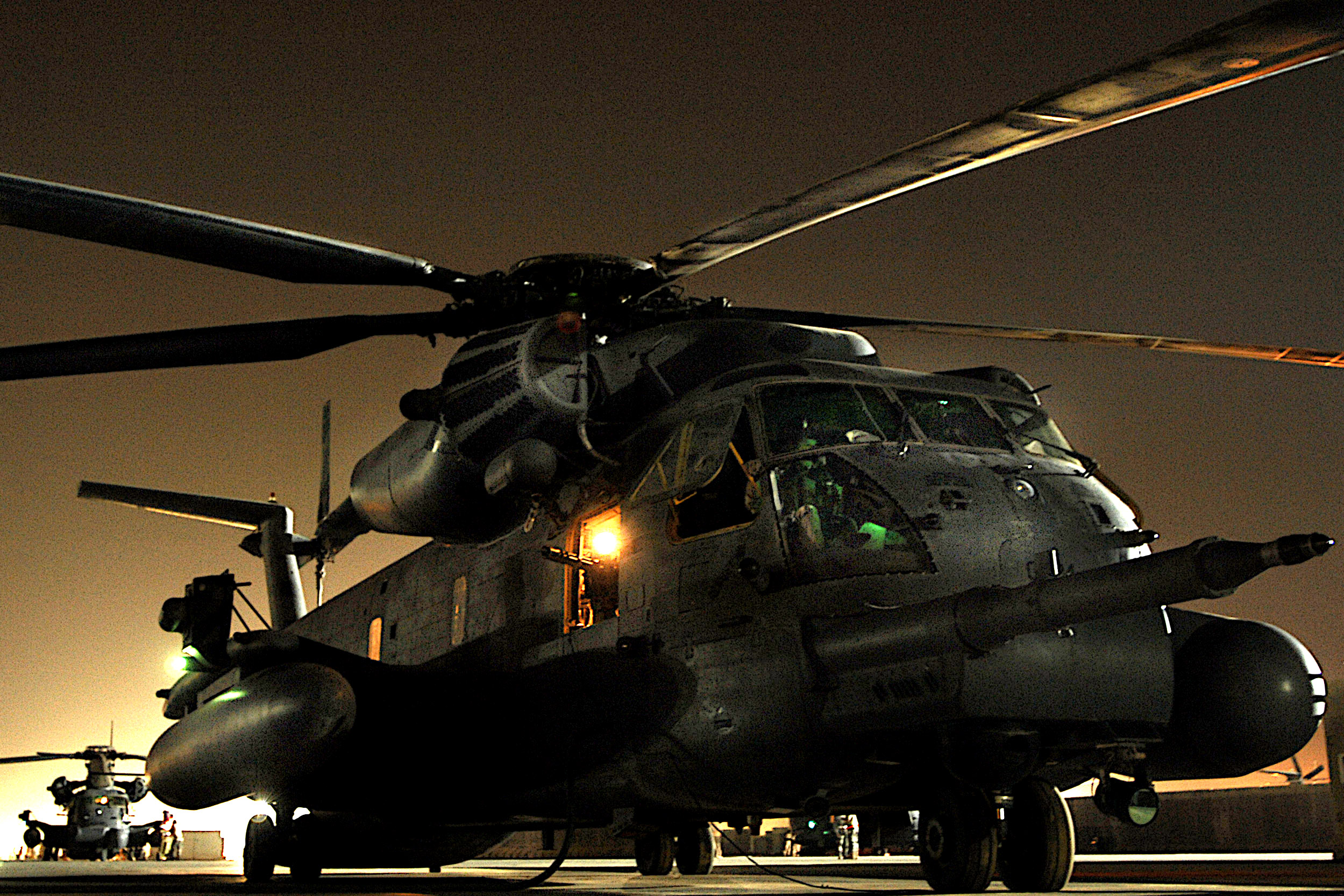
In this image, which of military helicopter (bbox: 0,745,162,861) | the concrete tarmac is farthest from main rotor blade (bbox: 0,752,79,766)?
the concrete tarmac

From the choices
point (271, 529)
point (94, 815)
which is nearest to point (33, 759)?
point (94, 815)

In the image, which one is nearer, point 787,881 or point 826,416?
point 826,416

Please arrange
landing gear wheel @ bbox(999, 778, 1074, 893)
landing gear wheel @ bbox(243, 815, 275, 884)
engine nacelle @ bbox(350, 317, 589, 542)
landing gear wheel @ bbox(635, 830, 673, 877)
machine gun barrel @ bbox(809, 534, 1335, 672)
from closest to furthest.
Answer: machine gun barrel @ bbox(809, 534, 1335, 672) → landing gear wheel @ bbox(999, 778, 1074, 893) → engine nacelle @ bbox(350, 317, 589, 542) → landing gear wheel @ bbox(243, 815, 275, 884) → landing gear wheel @ bbox(635, 830, 673, 877)

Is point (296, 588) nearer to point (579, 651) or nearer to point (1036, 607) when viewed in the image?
point (579, 651)

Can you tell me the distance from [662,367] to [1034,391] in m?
2.68

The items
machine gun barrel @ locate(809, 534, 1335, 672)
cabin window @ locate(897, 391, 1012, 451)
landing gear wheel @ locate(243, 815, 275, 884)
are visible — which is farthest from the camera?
landing gear wheel @ locate(243, 815, 275, 884)

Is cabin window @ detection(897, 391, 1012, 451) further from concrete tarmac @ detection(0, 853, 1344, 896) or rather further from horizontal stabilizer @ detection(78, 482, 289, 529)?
horizontal stabilizer @ detection(78, 482, 289, 529)

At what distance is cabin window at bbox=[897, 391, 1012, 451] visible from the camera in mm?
8219

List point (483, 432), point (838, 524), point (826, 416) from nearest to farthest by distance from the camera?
point (838, 524) → point (826, 416) → point (483, 432)

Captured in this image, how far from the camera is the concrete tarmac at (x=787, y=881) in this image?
26.2 feet

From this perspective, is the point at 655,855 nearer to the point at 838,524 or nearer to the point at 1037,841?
the point at 1037,841

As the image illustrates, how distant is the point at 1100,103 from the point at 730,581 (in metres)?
3.43

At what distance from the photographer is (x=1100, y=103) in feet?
18.6

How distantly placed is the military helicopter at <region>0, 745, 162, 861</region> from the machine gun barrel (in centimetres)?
2830
